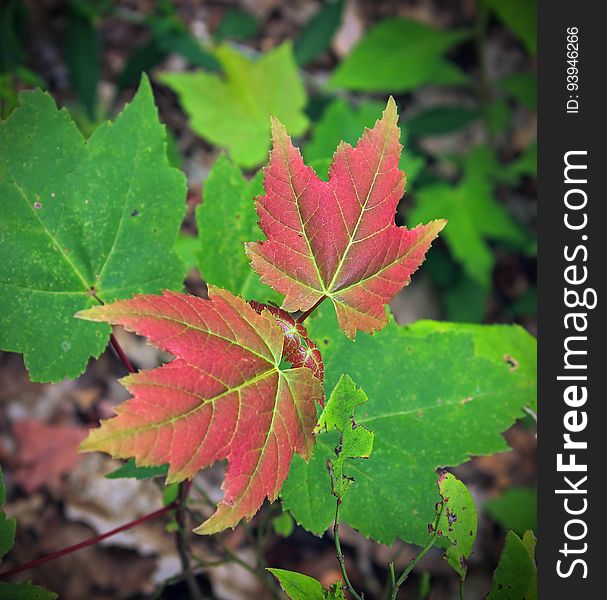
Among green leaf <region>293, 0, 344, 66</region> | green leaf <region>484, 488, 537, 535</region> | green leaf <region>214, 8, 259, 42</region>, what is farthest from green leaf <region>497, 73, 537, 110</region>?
green leaf <region>484, 488, 537, 535</region>

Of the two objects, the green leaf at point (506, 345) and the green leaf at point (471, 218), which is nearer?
the green leaf at point (506, 345)

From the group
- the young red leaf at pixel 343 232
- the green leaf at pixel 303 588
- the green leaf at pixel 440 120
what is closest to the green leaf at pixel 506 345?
the young red leaf at pixel 343 232

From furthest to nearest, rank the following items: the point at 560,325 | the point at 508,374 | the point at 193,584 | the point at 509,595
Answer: the point at 193,584 < the point at 560,325 < the point at 508,374 < the point at 509,595

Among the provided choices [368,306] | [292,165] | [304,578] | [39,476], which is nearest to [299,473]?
[304,578]

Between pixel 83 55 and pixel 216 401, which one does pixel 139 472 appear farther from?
pixel 83 55

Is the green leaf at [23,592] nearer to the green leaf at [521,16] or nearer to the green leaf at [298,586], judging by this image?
the green leaf at [298,586]

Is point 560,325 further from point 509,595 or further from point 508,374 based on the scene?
point 509,595

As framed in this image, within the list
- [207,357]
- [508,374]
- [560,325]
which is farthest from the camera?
[560,325]

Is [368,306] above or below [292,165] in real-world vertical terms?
below
